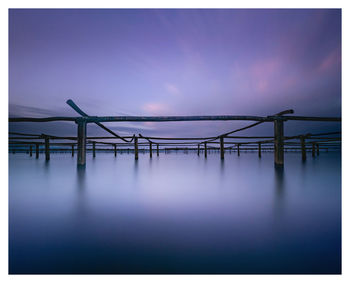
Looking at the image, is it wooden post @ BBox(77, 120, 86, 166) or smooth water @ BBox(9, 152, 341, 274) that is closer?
smooth water @ BBox(9, 152, 341, 274)

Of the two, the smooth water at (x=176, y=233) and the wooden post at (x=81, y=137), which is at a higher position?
the wooden post at (x=81, y=137)

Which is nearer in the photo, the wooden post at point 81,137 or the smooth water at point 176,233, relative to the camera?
the smooth water at point 176,233

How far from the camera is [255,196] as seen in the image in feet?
4.82

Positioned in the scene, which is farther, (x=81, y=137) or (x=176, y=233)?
(x=81, y=137)

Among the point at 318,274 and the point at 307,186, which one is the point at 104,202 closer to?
the point at 318,274

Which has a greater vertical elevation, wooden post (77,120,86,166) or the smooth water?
wooden post (77,120,86,166)

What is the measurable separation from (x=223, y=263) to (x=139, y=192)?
1192 mm

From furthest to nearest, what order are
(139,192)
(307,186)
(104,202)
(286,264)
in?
(307,186) → (139,192) → (104,202) → (286,264)

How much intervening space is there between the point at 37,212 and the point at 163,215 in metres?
1.01

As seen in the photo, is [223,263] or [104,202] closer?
[223,263]

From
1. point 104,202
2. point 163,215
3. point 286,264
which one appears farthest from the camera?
point 104,202

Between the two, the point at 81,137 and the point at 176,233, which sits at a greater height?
the point at 81,137
